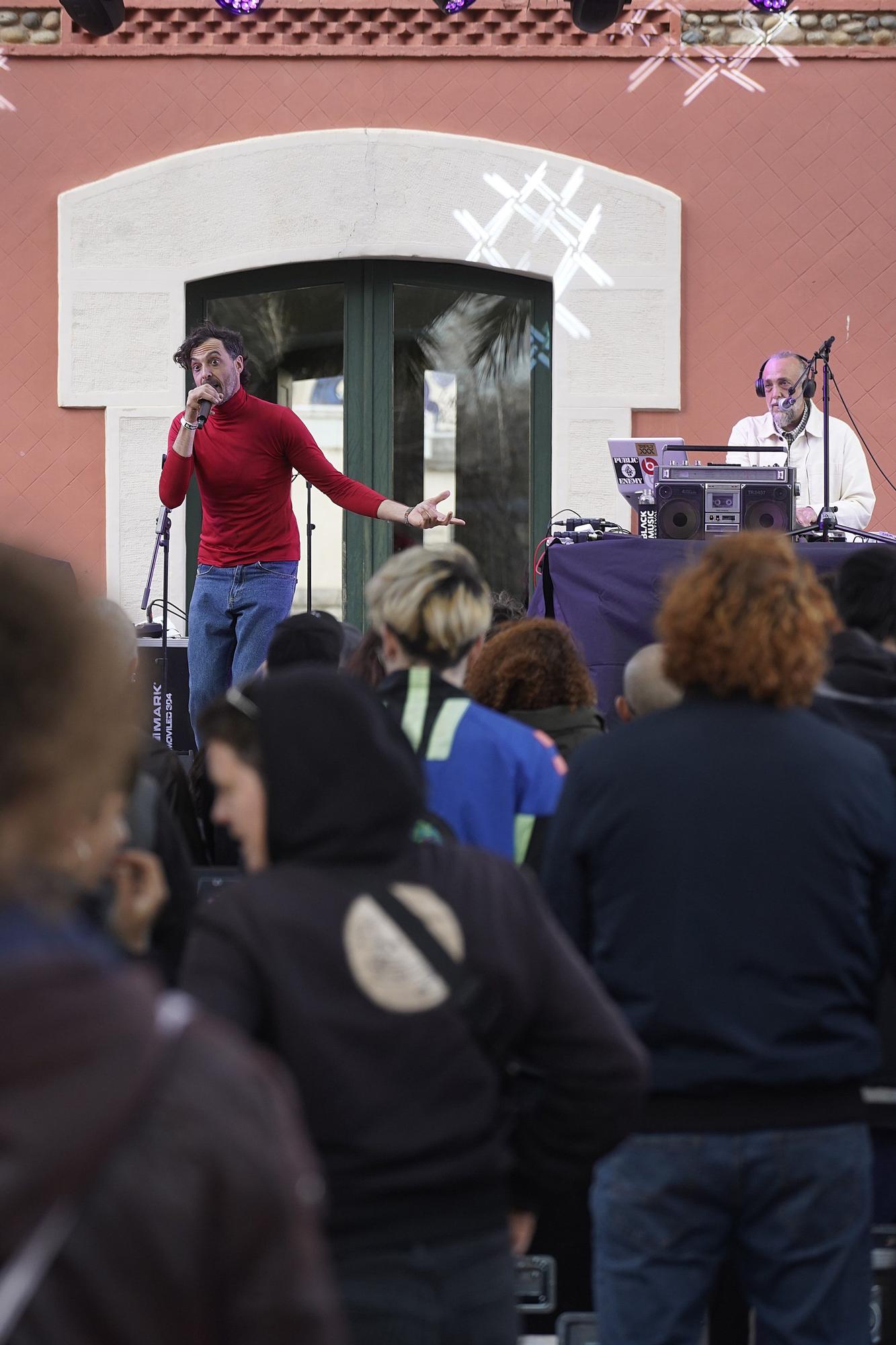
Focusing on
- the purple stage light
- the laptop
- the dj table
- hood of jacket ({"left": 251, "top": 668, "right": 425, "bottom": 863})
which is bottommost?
hood of jacket ({"left": 251, "top": 668, "right": 425, "bottom": 863})

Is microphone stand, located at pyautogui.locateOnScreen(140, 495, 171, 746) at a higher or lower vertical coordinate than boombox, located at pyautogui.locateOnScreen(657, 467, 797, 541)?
lower

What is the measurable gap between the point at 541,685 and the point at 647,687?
0.33 m

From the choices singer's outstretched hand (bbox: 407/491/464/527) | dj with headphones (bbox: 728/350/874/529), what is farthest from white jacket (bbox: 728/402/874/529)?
singer's outstretched hand (bbox: 407/491/464/527)

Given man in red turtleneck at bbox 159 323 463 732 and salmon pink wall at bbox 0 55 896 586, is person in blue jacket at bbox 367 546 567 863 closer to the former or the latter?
man in red turtleneck at bbox 159 323 463 732

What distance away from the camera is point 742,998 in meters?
1.89

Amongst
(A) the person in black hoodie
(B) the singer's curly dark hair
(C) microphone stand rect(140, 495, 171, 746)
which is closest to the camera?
(A) the person in black hoodie

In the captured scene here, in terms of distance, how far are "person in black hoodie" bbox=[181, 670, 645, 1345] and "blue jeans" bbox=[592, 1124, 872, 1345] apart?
336 millimetres

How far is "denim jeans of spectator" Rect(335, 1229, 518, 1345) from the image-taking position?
1471 mm

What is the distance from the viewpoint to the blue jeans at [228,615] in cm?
533

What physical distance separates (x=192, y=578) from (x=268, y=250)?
181 centimetres

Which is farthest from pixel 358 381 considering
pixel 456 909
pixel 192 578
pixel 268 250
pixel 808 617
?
pixel 456 909

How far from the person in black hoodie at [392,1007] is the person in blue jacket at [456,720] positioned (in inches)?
29.1

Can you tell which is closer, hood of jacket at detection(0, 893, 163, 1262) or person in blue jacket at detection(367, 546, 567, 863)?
hood of jacket at detection(0, 893, 163, 1262)

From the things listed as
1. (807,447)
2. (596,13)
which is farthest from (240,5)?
(807,447)
